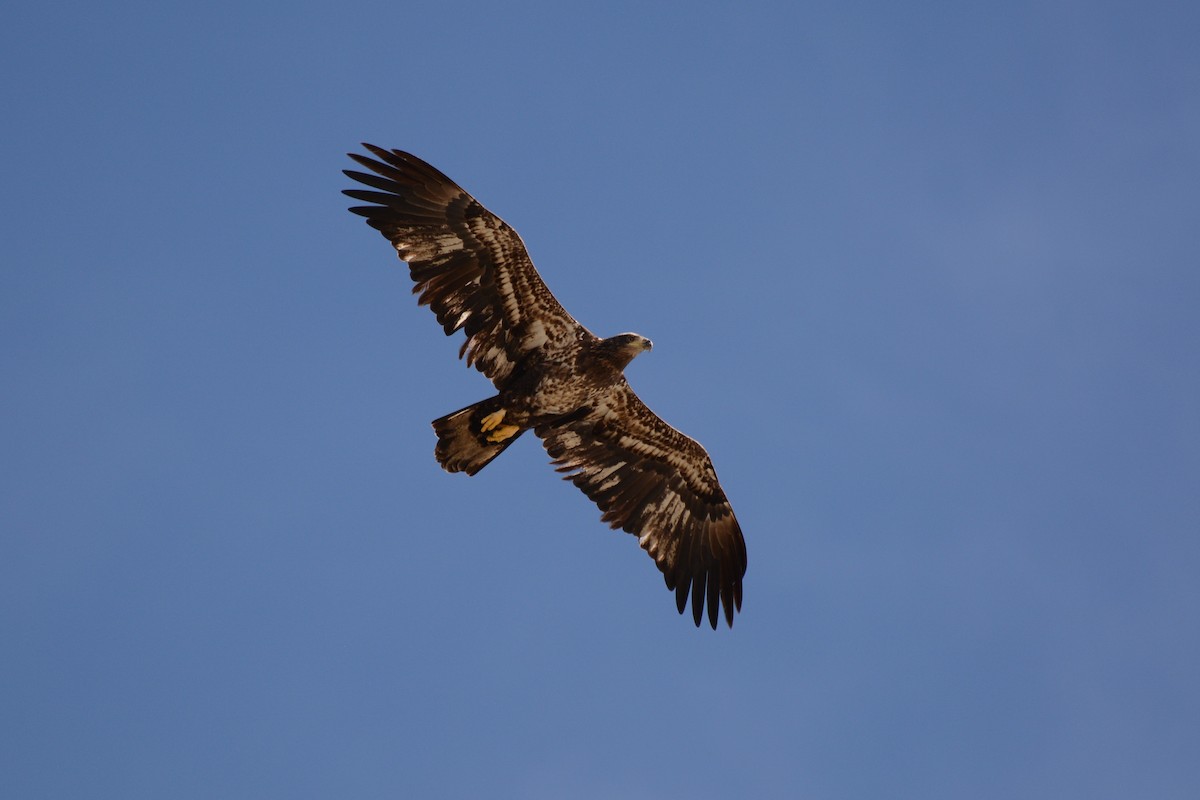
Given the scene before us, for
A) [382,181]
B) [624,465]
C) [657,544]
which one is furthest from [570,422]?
[382,181]

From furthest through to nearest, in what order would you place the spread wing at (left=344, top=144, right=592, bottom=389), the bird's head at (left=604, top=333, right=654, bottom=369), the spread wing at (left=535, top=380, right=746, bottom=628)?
the spread wing at (left=535, top=380, right=746, bottom=628) < the bird's head at (left=604, top=333, right=654, bottom=369) < the spread wing at (left=344, top=144, right=592, bottom=389)

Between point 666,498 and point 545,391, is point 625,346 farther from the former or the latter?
point 666,498

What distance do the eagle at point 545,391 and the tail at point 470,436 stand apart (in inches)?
0.5

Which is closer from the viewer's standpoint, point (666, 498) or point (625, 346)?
point (625, 346)

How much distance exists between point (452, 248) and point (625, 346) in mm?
2385

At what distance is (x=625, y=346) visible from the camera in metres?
15.1

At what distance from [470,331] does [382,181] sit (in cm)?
204

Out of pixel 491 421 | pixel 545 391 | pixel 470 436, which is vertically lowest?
pixel 470 436

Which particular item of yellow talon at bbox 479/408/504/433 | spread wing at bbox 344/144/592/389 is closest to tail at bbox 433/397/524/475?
yellow talon at bbox 479/408/504/433

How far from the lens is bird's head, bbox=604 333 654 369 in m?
15.1

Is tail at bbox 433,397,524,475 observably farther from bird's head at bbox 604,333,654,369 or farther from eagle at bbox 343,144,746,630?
bird's head at bbox 604,333,654,369

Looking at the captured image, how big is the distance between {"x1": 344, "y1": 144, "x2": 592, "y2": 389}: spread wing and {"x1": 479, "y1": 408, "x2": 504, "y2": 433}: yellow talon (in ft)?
2.89

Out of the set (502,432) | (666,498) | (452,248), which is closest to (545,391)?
(502,432)

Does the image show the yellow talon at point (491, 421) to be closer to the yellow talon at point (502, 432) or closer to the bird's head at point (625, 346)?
the yellow talon at point (502, 432)
